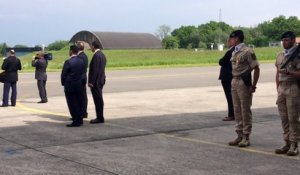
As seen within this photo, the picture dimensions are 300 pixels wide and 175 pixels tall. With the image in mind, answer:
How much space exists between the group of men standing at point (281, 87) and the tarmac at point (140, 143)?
30cm

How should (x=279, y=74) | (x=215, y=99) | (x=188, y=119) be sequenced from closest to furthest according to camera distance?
(x=279, y=74), (x=188, y=119), (x=215, y=99)

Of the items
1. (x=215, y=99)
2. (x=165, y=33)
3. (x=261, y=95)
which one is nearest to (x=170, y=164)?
(x=215, y=99)

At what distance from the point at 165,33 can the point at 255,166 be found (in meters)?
189

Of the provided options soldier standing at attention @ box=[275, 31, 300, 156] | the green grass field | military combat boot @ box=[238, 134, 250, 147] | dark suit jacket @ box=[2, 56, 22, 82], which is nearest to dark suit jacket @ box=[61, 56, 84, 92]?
military combat boot @ box=[238, 134, 250, 147]

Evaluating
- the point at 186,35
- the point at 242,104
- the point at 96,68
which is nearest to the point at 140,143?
the point at 242,104

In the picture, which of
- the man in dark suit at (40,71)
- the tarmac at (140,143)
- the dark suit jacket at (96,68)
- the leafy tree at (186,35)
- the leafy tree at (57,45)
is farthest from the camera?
the leafy tree at (186,35)

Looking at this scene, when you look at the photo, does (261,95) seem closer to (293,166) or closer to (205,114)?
(205,114)

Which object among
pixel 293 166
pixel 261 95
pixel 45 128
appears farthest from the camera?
pixel 261 95

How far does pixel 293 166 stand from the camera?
6926 millimetres

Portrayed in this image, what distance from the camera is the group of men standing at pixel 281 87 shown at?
738 centimetres

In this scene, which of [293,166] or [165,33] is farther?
[165,33]

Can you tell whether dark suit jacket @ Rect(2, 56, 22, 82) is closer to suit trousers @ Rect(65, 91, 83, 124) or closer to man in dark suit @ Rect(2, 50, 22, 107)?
man in dark suit @ Rect(2, 50, 22, 107)

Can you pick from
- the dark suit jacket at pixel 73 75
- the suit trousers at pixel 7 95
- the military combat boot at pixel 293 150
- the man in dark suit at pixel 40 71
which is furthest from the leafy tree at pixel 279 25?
the military combat boot at pixel 293 150

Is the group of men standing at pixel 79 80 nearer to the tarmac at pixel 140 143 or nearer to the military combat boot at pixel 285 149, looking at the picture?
the tarmac at pixel 140 143
